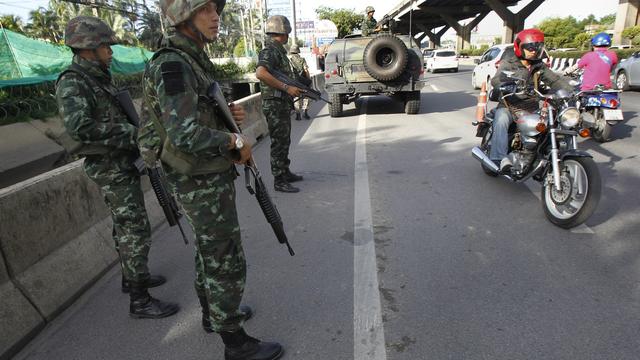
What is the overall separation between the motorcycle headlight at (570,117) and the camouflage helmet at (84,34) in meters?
3.51

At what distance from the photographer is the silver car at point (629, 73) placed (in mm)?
11211

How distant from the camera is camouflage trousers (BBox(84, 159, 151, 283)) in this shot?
253 cm

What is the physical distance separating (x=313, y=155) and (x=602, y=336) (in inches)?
190

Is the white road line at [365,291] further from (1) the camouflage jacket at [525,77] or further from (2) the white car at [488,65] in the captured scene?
(2) the white car at [488,65]

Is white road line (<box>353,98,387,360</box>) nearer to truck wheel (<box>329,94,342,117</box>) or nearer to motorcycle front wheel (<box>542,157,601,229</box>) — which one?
motorcycle front wheel (<box>542,157,601,229</box>)

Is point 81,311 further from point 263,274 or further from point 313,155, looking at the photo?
point 313,155

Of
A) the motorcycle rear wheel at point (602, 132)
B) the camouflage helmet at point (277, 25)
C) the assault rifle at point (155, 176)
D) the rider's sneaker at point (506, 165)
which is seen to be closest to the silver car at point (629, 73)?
the motorcycle rear wheel at point (602, 132)

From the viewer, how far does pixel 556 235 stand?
11.1 ft

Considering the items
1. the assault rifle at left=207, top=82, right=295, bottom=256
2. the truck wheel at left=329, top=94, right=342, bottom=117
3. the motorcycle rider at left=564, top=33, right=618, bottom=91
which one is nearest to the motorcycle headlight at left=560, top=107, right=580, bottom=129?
the assault rifle at left=207, top=82, right=295, bottom=256

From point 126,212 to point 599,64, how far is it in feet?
23.3

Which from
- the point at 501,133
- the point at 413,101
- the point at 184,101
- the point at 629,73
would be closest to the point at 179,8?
the point at 184,101

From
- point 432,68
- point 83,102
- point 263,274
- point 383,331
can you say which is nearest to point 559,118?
point 383,331

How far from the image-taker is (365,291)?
2736mm

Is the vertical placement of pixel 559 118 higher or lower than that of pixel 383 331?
higher
